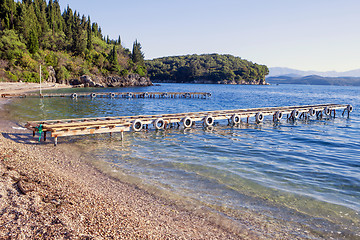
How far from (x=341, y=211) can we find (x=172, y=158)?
8.20 metres

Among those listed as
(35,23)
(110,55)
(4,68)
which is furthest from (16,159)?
(110,55)

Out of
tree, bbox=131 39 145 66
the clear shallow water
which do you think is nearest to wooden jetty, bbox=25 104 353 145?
the clear shallow water

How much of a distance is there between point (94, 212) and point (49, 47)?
10554 cm

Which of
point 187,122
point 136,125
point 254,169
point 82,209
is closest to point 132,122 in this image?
point 136,125

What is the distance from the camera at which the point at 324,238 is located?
722cm

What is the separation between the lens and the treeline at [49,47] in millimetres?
70250

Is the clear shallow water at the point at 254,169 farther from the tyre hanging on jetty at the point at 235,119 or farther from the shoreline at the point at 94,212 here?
the tyre hanging on jetty at the point at 235,119

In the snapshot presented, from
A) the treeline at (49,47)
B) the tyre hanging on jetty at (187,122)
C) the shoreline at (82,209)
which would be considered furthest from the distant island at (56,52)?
the shoreline at (82,209)

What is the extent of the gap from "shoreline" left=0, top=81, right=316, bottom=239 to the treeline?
6281 centimetres

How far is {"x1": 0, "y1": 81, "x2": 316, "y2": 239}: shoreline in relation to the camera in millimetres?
6082

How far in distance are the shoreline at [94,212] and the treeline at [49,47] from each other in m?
62.8

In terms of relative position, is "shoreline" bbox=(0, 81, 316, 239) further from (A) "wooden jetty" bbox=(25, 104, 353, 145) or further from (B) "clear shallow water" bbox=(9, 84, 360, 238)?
(A) "wooden jetty" bbox=(25, 104, 353, 145)


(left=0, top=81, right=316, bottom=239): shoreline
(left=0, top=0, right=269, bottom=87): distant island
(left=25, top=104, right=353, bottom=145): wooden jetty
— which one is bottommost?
(left=0, top=81, right=316, bottom=239): shoreline

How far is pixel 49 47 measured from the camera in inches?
3814
